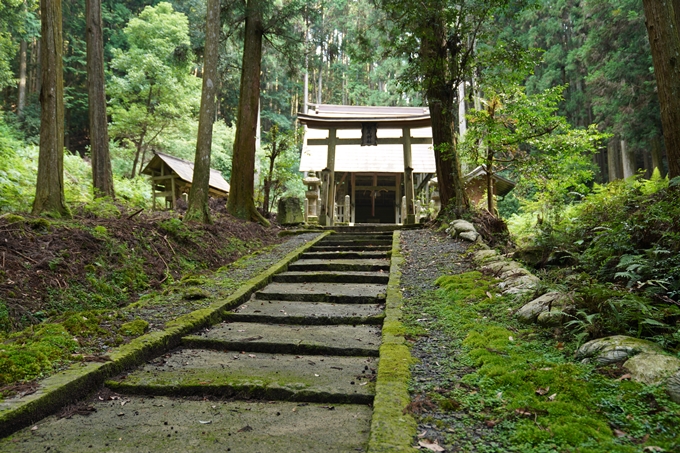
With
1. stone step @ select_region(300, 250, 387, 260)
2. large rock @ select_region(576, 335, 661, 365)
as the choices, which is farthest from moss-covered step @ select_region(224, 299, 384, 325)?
stone step @ select_region(300, 250, 387, 260)

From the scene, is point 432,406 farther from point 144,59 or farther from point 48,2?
point 144,59

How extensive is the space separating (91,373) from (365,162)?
47.4 feet

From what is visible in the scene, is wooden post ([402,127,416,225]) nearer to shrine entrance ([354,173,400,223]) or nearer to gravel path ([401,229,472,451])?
gravel path ([401,229,472,451])

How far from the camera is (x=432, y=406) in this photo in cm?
246

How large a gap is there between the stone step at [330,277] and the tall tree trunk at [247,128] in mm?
4397

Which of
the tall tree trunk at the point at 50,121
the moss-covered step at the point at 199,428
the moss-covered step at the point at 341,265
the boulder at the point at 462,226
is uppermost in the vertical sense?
the tall tree trunk at the point at 50,121

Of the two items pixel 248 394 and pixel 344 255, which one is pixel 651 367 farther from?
pixel 344 255

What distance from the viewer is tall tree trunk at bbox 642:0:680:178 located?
4.85 m

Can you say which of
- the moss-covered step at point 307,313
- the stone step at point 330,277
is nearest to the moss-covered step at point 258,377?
the moss-covered step at point 307,313

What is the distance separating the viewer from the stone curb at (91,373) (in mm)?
2359

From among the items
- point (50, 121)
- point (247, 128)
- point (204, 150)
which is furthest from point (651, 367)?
point (247, 128)

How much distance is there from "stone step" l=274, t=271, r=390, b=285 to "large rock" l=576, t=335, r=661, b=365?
3.56m

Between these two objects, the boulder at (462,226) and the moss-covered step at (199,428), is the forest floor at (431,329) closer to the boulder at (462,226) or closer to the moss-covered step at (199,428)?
the moss-covered step at (199,428)

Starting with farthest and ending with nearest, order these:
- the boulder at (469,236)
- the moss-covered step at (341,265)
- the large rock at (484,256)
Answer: the boulder at (469,236) < the moss-covered step at (341,265) < the large rock at (484,256)
